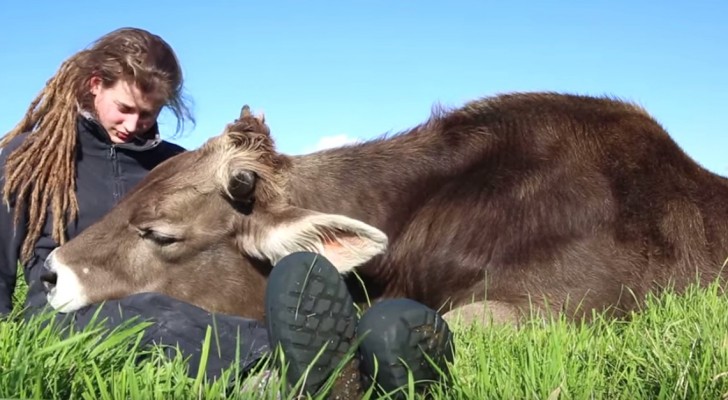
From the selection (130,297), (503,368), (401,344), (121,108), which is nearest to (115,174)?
(121,108)

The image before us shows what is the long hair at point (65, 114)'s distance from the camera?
14.8 ft

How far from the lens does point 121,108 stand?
4832 millimetres

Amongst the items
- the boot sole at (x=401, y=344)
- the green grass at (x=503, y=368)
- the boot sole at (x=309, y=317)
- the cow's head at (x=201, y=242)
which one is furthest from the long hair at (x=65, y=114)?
the boot sole at (x=401, y=344)

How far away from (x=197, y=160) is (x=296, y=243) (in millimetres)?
810

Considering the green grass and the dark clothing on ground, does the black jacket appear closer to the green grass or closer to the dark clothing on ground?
the dark clothing on ground

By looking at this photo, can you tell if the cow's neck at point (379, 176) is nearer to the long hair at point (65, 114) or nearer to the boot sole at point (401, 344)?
the long hair at point (65, 114)

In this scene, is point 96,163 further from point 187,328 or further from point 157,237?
point 187,328

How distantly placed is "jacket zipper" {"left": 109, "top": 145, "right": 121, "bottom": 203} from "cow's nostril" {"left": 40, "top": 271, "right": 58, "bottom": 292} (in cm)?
67

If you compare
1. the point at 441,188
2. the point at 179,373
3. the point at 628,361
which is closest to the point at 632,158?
the point at 441,188

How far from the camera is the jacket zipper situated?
15.9ft

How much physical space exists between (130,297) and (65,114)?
1.47 metres

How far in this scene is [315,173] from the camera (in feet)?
16.4

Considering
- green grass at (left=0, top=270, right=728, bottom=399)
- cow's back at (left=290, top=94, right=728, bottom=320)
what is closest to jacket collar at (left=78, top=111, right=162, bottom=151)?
cow's back at (left=290, top=94, right=728, bottom=320)

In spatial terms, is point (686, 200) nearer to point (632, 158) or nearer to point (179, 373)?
point (632, 158)
